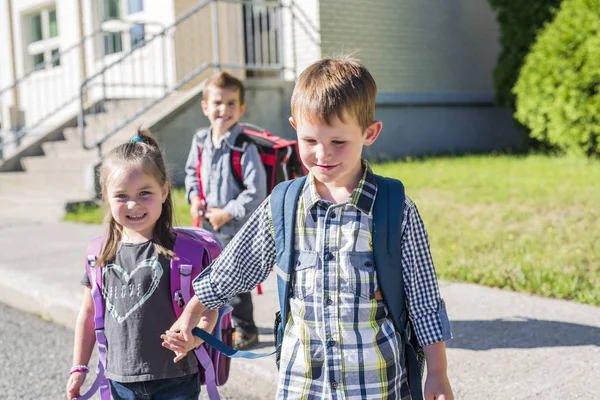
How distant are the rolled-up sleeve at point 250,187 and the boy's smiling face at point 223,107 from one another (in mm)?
194

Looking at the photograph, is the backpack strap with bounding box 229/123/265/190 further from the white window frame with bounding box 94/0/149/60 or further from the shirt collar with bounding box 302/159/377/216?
the white window frame with bounding box 94/0/149/60

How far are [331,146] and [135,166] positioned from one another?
0.83 meters

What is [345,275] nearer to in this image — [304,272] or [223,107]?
[304,272]

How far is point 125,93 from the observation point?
1371cm

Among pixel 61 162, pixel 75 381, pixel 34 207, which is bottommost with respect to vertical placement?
pixel 34 207

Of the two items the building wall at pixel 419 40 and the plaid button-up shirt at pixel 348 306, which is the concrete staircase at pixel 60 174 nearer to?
the building wall at pixel 419 40

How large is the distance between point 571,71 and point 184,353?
1053 cm

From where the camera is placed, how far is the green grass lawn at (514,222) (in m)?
4.98

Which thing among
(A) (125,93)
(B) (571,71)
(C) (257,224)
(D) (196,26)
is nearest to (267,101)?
(D) (196,26)

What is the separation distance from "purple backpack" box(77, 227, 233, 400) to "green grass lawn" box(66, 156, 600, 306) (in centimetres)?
258

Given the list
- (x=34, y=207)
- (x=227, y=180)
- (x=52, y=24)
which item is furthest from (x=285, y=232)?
(x=52, y=24)

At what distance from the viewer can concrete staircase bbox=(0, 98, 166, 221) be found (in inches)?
383

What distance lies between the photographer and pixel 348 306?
2.03 metres

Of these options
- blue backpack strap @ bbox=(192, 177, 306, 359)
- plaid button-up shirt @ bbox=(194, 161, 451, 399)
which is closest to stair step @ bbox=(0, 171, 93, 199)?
blue backpack strap @ bbox=(192, 177, 306, 359)
